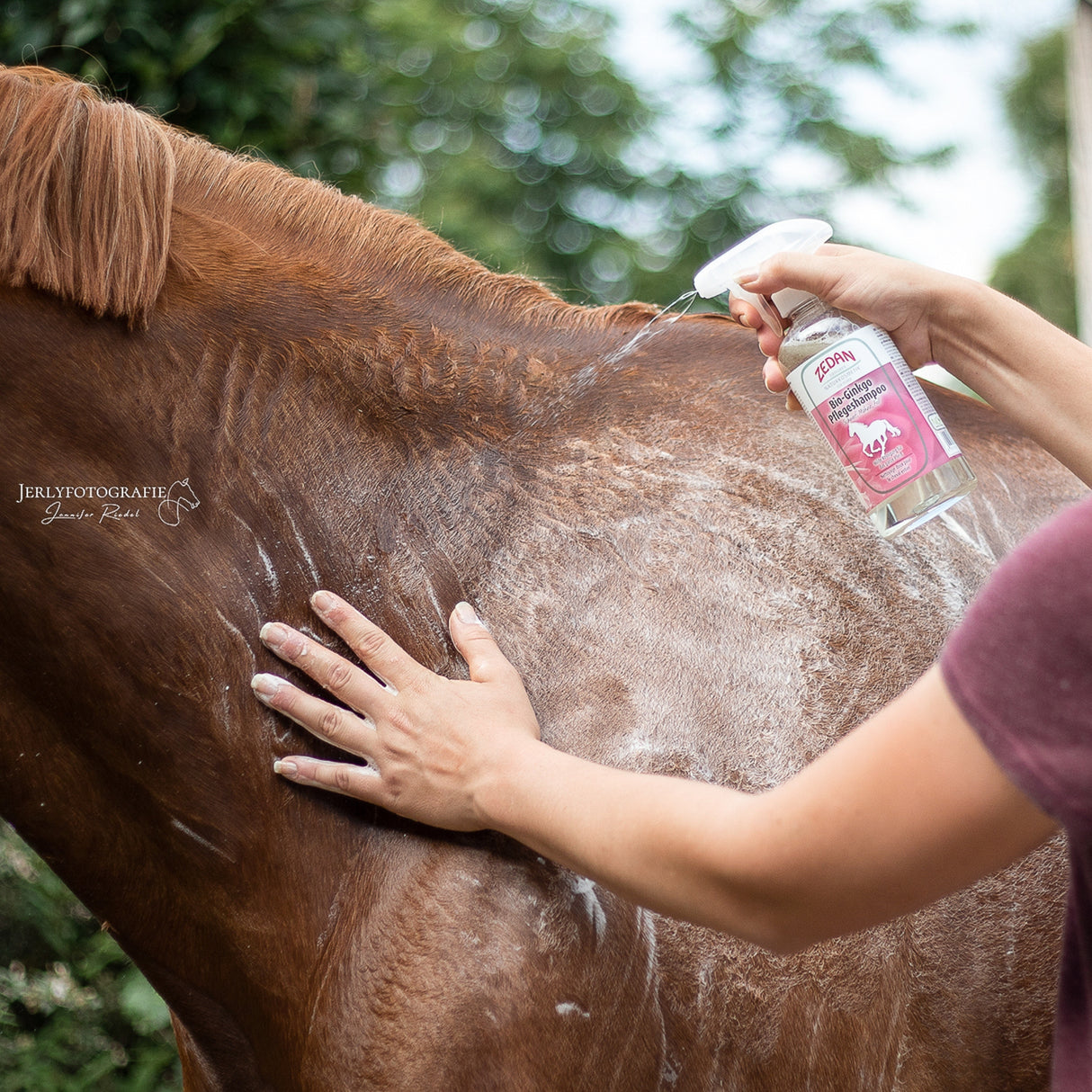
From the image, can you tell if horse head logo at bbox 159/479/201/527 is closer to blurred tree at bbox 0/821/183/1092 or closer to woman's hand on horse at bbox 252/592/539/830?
woman's hand on horse at bbox 252/592/539/830

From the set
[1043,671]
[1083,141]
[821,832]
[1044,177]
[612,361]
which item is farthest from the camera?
[1044,177]

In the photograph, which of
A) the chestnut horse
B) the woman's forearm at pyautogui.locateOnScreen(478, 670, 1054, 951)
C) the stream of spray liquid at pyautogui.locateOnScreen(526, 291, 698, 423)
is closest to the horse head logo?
the chestnut horse

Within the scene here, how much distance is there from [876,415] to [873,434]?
2cm

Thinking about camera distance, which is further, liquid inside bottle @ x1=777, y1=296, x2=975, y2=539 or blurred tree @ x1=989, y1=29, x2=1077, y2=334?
blurred tree @ x1=989, y1=29, x2=1077, y2=334

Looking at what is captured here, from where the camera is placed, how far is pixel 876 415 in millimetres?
1146

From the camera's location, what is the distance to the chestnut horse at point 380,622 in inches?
47.5

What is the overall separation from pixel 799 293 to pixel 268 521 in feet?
2.50

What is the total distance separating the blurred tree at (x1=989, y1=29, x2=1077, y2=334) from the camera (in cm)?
1393

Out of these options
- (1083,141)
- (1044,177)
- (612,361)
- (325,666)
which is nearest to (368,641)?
A: (325,666)

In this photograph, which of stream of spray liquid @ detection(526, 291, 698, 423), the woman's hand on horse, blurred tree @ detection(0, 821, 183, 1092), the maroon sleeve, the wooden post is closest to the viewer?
the maroon sleeve

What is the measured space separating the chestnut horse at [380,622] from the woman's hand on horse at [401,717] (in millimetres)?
50

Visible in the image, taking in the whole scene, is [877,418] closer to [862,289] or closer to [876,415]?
[876,415]

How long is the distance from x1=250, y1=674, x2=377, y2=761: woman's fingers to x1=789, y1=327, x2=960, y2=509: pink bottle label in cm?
67

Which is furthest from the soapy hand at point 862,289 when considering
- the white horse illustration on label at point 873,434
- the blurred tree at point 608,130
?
the blurred tree at point 608,130
